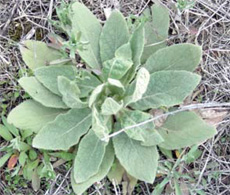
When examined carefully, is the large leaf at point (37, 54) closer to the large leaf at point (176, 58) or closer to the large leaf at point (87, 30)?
the large leaf at point (87, 30)

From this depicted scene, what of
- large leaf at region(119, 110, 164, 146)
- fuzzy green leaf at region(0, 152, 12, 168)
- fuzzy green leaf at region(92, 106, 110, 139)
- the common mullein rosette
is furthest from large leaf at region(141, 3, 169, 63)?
fuzzy green leaf at region(0, 152, 12, 168)

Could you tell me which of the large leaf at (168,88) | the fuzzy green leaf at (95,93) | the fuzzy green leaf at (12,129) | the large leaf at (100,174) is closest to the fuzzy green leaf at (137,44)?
the large leaf at (168,88)

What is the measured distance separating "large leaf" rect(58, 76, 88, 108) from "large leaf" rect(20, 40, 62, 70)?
0.30 m

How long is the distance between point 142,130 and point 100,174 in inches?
11.2

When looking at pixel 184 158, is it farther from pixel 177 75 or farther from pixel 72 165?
pixel 72 165

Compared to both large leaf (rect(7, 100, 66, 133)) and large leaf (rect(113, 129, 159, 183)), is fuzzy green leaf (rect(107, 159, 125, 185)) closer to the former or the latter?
large leaf (rect(113, 129, 159, 183))

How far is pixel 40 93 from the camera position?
1.89 metres

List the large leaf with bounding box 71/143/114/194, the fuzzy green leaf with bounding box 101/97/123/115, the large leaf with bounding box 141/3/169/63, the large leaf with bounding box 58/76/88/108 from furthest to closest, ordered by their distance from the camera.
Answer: the large leaf with bounding box 141/3/169/63 < the large leaf with bounding box 71/143/114/194 < the large leaf with bounding box 58/76/88/108 < the fuzzy green leaf with bounding box 101/97/123/115

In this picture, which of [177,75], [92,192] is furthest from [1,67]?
[177,75]

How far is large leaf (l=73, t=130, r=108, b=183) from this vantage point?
184cm

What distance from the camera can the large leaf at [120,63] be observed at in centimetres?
177

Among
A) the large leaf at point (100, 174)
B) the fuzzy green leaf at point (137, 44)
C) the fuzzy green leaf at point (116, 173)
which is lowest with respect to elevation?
the fuzzy green leaf at point (116, 173)

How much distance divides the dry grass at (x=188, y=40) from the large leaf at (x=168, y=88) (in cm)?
33

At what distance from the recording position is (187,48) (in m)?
1.85
